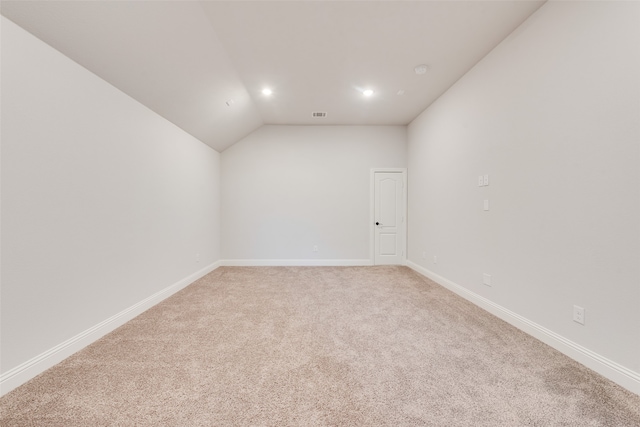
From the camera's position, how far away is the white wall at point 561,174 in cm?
162

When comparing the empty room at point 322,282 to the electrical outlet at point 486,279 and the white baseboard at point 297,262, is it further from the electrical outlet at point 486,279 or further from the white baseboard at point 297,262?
the white baseboard at point 297,262

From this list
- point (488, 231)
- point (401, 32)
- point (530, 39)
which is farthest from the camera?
point (488, 231)

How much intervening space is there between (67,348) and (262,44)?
3.20m

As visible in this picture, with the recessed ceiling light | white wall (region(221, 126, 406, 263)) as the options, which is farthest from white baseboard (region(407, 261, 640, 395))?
the recessed ceiling light

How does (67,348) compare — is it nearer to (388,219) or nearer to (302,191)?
(302,191)

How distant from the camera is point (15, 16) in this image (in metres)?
1.61

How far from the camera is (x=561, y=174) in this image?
202cm

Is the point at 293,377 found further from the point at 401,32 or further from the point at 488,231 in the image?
the point at 401,32

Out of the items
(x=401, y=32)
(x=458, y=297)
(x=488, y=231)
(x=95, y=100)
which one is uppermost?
(x=401, y=32)

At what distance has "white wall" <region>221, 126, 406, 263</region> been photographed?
5258 millimetres

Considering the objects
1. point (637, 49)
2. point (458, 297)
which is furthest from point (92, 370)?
point (637, 49)

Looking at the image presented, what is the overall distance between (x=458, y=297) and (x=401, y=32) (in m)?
3.15

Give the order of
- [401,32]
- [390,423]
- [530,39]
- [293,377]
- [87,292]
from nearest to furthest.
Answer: [390,423] < [293,377] < [87,292] < [530,39] < [401,32]

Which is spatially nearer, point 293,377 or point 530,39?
point 293,377
